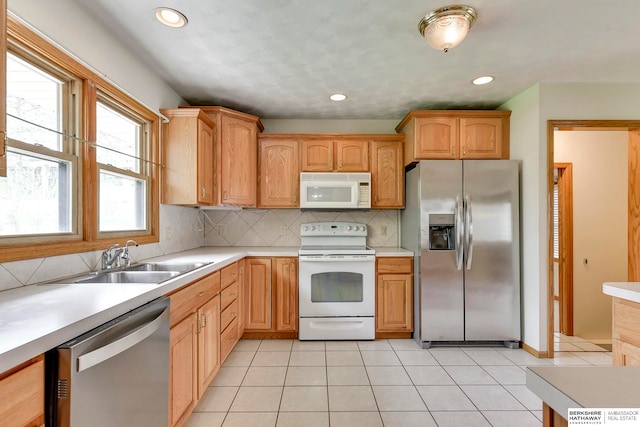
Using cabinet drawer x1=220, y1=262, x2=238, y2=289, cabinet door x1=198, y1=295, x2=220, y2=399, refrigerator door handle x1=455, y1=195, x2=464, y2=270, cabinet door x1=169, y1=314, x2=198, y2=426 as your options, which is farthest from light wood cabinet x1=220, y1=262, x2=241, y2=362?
Answer: refrigerator door handle x1=455, y1=195, x2=464, y2=270

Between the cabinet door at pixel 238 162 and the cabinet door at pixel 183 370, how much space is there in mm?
1508

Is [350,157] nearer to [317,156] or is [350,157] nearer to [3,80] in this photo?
[317,156]

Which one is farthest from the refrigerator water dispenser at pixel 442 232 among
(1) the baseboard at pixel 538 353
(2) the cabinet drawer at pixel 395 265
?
(1) the baseboard at pixel 538 353

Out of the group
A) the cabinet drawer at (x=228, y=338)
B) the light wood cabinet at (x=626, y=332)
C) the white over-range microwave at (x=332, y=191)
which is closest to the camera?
the light wood cabinet at (x=626, y=332)

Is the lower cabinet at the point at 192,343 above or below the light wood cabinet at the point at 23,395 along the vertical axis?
below

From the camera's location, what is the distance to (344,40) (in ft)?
6.48

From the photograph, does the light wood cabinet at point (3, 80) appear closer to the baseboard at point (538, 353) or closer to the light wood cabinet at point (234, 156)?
the light wood cabinet at point (234, 156)

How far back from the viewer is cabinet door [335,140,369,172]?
333 centimetres

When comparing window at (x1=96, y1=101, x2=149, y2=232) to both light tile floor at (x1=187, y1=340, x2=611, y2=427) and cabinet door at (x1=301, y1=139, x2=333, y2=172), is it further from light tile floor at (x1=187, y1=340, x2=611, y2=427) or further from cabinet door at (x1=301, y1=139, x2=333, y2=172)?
cabinet door at (x1=301, y1=139, x2=333, y2=172)

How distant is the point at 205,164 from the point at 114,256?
1.16m

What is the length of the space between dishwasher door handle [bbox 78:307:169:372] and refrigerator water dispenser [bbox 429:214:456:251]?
7.75 feet

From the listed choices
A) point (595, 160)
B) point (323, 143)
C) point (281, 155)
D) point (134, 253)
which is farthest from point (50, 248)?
point (595, 160)

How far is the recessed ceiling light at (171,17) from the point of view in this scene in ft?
5.55

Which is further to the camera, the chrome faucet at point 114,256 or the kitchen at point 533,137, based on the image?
the kitchen at point 533,137
